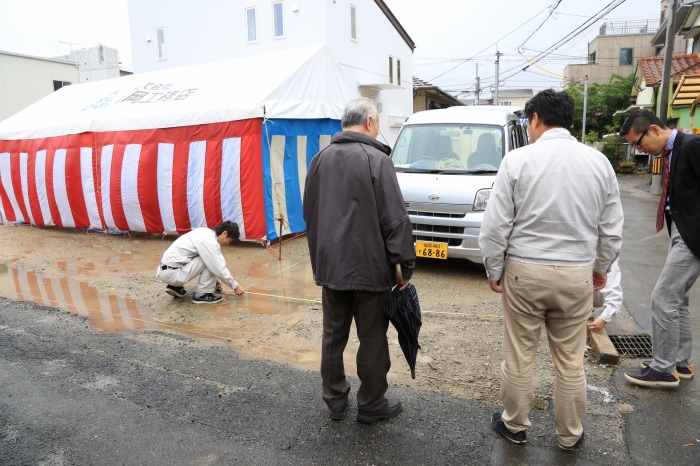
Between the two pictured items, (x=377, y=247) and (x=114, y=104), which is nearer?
(x=377, y=247)

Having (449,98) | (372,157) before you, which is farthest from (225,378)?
(449,98)

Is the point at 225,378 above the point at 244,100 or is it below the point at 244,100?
below

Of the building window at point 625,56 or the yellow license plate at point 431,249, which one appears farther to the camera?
the building window at point 625,56

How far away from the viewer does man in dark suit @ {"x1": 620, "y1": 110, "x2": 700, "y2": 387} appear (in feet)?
10.1

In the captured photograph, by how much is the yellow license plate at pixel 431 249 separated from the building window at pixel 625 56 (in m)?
46.8

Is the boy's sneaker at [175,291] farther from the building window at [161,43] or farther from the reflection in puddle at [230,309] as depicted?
the building window at [161,43]

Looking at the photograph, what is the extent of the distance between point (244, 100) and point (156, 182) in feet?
7.94

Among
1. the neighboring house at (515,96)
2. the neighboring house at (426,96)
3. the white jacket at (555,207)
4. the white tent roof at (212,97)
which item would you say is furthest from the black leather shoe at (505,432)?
the neighboring house at (515,96)

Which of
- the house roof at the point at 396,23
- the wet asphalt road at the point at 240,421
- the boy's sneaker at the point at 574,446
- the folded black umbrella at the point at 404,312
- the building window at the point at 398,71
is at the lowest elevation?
the wet asphalt road at the point at 240,421

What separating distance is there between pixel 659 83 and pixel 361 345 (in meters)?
20.9

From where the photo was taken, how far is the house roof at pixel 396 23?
20538 mm

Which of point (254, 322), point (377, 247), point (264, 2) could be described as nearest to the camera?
point (377, 247)

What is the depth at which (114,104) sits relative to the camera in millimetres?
10156

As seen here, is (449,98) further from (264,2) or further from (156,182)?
(156,182)
